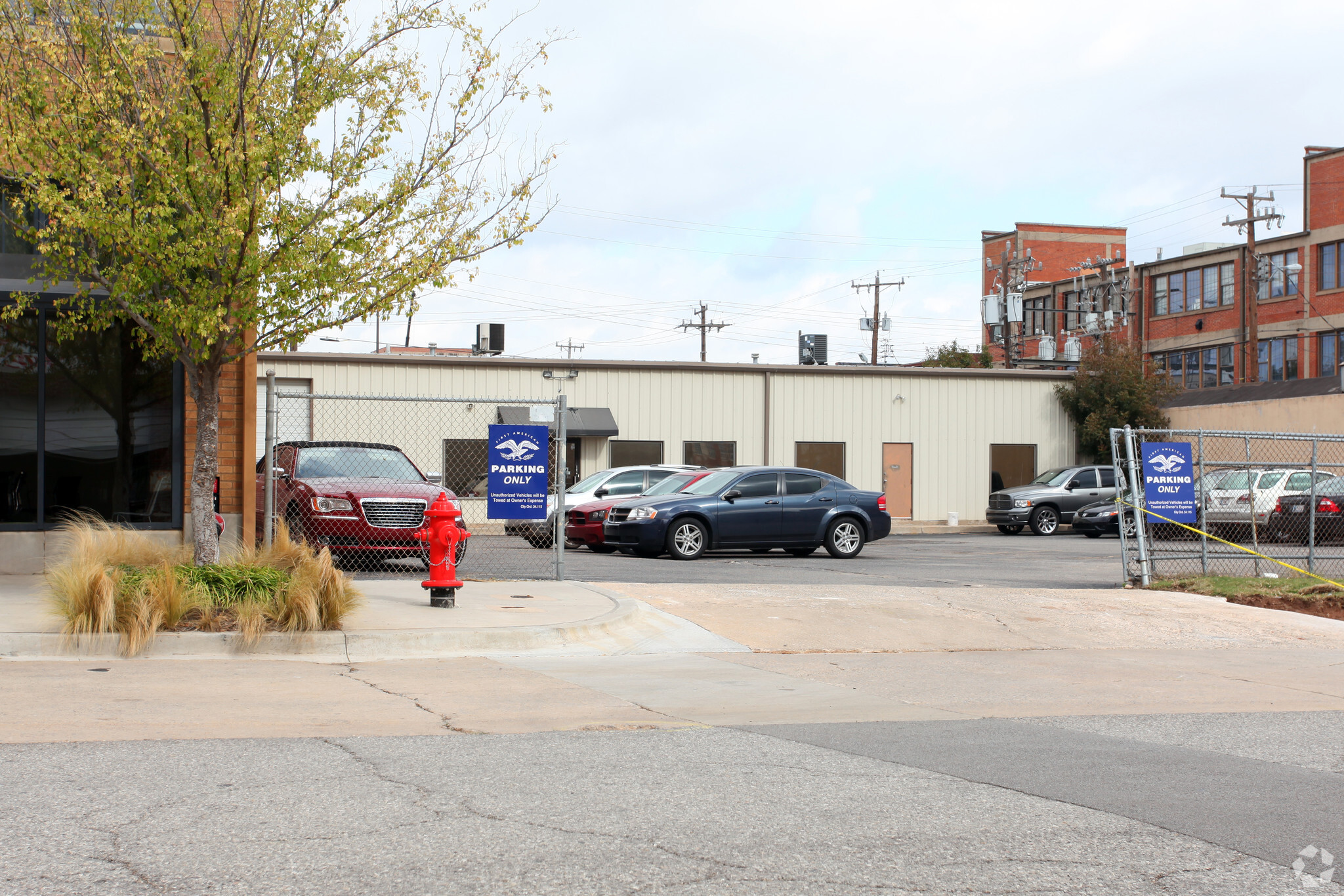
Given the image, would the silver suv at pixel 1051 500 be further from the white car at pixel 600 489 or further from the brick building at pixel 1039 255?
the brick building at pixel 1039 255

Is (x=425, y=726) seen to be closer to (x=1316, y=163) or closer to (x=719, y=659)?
(x=719, y=659)

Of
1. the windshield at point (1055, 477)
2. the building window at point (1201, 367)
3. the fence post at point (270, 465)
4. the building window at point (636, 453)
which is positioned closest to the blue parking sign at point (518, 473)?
the fence post at point (270, 465)

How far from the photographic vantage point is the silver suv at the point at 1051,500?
1190 inches

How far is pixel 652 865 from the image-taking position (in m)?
4.34

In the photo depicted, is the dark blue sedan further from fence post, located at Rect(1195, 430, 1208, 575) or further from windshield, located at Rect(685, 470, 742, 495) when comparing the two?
fence post, located at Rect(1195, 430, 1208, 575)

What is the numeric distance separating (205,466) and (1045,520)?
23.6 m

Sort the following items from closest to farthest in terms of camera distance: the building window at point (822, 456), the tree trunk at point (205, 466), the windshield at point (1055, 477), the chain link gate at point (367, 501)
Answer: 1. the tree trunk at point (205, 466)
2. the chain link gate at point (367, 501)
3. the windshield at point (1055, 477)
4. the building window at point (822, 456)

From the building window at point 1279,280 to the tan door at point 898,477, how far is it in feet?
73.3

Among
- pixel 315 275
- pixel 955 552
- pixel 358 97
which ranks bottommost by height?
pixel 955 552

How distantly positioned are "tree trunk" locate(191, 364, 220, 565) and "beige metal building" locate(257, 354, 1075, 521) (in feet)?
58.9

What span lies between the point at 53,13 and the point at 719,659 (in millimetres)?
7636

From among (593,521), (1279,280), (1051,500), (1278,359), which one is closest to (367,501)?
(593,521)

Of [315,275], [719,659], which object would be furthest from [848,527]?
[315,275]

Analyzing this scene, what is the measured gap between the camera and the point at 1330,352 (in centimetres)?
4597
